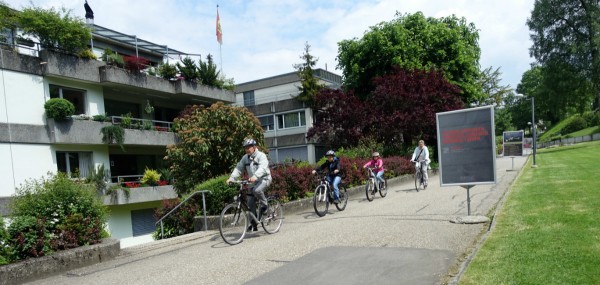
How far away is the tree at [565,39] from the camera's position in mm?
40625

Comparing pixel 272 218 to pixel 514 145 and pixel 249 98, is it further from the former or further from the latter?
→ pixel 249 98

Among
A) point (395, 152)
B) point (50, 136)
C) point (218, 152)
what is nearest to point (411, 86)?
point (395, 152)

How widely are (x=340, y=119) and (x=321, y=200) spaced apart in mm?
16975

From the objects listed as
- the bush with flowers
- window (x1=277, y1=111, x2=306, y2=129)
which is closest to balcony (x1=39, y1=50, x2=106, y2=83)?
the bush with flowers

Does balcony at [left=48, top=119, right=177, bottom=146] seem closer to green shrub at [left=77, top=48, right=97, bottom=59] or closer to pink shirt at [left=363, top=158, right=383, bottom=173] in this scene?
green shrub at [left=77, top=48, right=97, bottom=59]

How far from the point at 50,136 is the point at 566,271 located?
19.9 metres

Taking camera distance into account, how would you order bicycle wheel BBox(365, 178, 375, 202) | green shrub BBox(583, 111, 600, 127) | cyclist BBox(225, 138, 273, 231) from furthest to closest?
green shrub BBox(583, 111, 600, 127) < bicycle wheel BBox(365, 178, 375, 202) < cyclist BBox(225, 138, 273, 231)

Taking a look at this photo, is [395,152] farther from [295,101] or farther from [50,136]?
[50,136]

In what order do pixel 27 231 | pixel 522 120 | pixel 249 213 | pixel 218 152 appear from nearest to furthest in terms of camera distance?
1. pixel 27 231
2. pixel 249 213
3. pixel 218 152
4. pixel 522 120

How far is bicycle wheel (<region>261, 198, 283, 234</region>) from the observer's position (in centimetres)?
950

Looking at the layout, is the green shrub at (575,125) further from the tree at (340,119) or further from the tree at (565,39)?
the tree at (340,119)

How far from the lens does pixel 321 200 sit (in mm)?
11648

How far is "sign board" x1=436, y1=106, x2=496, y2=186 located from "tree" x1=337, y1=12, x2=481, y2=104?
26242 millimetres

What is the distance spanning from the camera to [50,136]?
19.2 metres
